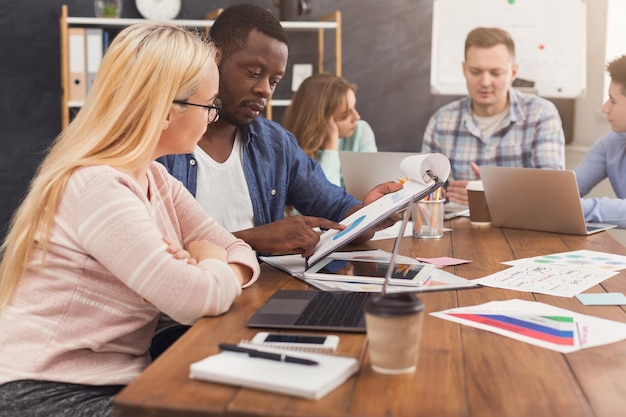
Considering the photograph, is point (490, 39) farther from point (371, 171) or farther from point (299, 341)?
point (299, 341)

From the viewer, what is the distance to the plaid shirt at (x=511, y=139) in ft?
10.9

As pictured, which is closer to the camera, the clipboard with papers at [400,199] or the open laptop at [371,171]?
the clipboard with papers at [400,199]

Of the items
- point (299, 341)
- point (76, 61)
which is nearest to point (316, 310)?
point (299, 341)

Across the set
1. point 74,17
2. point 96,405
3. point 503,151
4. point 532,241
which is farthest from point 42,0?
point 96,405

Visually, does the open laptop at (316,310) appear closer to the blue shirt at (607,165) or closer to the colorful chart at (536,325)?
the colorful chart at (536,325)

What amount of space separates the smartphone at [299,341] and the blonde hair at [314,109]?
96.4 inches

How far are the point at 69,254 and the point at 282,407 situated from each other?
1.91 ft

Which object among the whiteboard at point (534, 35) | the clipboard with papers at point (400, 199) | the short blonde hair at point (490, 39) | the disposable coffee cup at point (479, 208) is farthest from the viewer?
the whiteboard at point (534, 35)

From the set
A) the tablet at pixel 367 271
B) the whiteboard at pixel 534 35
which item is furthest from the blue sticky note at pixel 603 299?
the whiteboard at pixel 534 35

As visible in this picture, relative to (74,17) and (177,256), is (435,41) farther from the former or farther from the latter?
(177,256)

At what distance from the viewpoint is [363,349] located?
1111mm

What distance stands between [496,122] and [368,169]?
1123mm

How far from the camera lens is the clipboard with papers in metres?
1.66

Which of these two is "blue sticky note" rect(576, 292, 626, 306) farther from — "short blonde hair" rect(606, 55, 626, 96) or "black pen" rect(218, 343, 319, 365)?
"short blonde hair" rect(606, 55, 626, 96)
